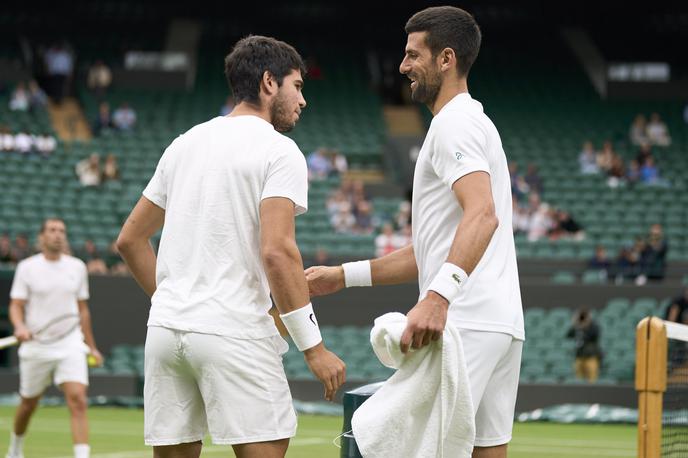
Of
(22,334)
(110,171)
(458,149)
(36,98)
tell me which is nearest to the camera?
(458,149)

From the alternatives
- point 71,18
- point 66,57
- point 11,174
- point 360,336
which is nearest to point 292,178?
point 360,336

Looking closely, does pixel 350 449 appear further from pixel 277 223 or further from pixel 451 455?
pixel 277 223

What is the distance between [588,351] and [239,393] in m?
14.2

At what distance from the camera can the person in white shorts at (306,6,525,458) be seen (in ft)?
14.4

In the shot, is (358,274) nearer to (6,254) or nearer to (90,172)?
(6,254)

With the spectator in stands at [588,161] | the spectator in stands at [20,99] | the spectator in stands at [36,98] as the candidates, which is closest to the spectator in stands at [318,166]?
the spectator in stands at [588,161]

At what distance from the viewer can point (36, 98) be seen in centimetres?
2845

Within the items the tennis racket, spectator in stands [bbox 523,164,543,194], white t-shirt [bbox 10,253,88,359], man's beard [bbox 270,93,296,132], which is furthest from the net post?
spectator in stands [bbox 523,164,543,194]

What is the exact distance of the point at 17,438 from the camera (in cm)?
1043

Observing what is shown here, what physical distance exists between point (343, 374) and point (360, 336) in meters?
14.3

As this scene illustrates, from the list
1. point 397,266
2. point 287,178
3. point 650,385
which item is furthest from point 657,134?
point 287,178

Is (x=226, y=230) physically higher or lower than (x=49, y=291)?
higher

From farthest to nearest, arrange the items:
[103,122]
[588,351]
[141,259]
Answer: [103,122]
[588,351]
[141,259]

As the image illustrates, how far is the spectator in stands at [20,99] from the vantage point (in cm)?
2764
